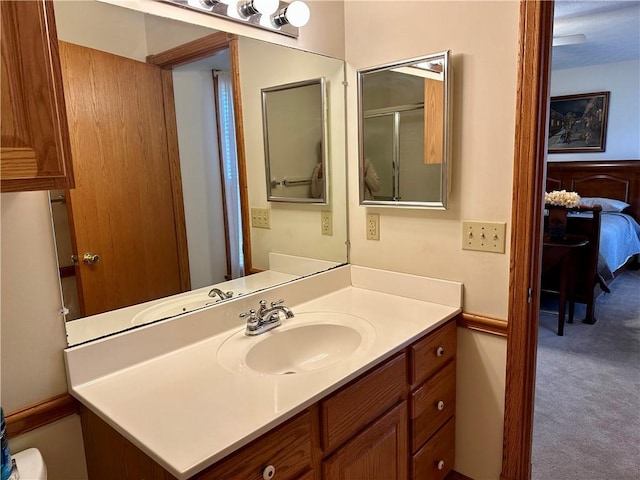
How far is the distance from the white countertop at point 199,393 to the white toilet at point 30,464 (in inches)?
5.8

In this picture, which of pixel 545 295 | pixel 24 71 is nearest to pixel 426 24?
pixel 24 71

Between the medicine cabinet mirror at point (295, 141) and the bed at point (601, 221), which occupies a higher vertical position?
the medicine cabinet mirror at point (295, 141)

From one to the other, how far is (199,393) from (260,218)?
824 mm

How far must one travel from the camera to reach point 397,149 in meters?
1.79

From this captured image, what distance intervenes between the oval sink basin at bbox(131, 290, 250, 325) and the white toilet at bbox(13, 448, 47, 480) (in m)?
0.39

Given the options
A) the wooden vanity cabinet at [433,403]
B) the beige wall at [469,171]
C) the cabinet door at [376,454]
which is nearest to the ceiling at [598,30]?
the beige wall at [469,171]

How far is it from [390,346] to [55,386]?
94 centimetres

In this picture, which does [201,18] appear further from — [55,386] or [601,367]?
[601,367]

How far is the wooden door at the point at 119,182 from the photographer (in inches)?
46.9

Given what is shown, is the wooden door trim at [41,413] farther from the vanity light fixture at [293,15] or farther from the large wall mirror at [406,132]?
the vanity light fixture at [293,15]

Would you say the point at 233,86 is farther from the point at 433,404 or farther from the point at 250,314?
the point at 433,404

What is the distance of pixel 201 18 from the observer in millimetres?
1422

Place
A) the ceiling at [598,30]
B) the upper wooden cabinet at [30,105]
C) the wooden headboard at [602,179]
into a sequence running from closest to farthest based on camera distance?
1. the upper wooden cabinet at [30,105]
2. the ceiling at [598,30]
3. the wooden headboard at [602,179]

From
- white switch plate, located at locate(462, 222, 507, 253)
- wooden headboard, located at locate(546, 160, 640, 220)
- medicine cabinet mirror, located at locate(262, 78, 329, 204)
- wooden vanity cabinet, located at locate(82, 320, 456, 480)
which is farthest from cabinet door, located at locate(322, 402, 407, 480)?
wooden headboard, located at locate(546, 160, 640, 220)
